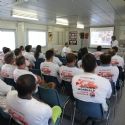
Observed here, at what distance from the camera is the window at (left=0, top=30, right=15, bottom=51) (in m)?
8.82

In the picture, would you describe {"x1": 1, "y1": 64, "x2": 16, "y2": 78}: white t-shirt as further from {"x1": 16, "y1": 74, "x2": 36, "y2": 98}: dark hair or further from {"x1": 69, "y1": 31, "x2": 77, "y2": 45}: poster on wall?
{"x1": 69, "y1": 31, "x2": 77, "y2": 45}: poster on wall

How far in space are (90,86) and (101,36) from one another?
1012 cm

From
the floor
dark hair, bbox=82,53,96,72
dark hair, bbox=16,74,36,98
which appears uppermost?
dark hair, bbox=82,53,96,72

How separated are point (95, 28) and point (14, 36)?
224 inches

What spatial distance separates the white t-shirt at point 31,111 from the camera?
1485 millimetres

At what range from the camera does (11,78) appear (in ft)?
A: 11.2

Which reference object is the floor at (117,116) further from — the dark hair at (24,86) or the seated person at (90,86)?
the dark hair at (24,86)

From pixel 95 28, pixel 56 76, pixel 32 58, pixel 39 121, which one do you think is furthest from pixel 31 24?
pixel 39 121

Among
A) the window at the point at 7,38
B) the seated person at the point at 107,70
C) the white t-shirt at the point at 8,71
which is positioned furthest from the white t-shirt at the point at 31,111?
the window at the point at 7,38

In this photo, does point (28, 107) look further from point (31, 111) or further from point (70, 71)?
point (70, 71)

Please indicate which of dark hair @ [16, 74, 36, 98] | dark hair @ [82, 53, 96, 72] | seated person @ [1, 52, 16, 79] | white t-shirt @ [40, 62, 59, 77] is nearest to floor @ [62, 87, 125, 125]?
white t-shirt @ [40, 62, 59, 77]

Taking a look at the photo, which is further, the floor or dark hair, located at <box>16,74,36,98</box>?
the floor

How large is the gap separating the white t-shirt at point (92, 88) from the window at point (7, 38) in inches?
296

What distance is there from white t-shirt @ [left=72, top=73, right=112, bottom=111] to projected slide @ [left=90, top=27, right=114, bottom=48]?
958 centimetres
